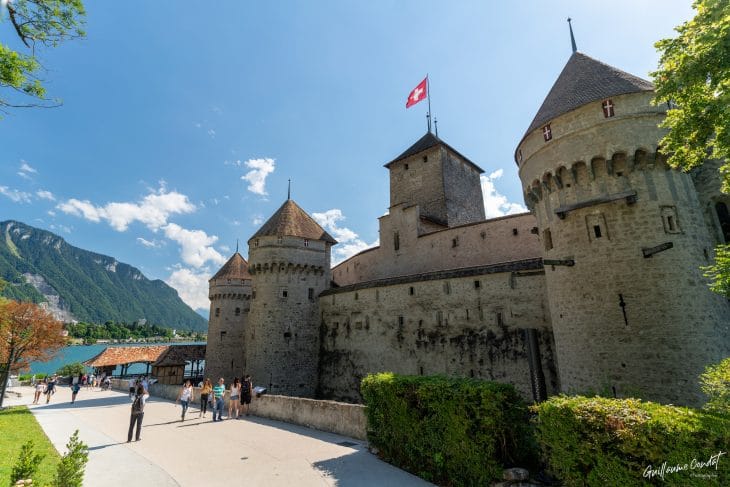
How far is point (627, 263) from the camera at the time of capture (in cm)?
1074

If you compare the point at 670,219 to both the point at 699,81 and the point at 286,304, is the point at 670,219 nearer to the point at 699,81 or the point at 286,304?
the point at 699,81

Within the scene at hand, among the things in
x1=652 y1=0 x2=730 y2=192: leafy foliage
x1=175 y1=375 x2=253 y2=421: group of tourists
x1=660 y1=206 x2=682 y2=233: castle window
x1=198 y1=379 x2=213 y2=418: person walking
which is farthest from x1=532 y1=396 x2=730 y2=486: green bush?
x1=198 y1=379 x2=213 y2=418: person walking

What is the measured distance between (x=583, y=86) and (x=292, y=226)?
2018 centimetres

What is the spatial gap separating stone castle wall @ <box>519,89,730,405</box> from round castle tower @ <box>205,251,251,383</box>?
24.8 m

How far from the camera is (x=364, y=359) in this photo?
22.1m

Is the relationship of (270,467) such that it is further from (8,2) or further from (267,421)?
(8,2)

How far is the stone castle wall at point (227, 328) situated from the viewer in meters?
29.7

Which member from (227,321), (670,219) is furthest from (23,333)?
(670,219)

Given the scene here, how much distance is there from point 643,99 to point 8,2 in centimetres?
1704

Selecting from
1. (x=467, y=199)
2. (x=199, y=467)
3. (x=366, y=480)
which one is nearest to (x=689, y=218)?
(x=366, y=480)

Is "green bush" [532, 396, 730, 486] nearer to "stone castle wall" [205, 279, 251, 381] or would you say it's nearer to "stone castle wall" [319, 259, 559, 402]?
"stone castle wall" [319, 259, 559, 402]

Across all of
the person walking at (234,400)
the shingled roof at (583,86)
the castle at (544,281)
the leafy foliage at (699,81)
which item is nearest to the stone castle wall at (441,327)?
the castle at (544,281)

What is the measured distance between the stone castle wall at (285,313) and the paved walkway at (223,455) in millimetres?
10000

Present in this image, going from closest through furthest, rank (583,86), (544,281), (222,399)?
(583,86) → (222,399) → (544,281)
